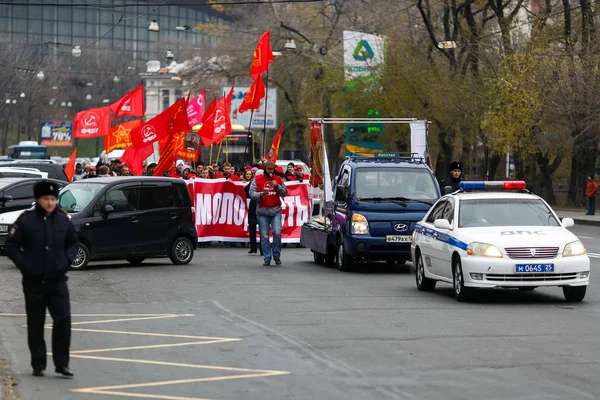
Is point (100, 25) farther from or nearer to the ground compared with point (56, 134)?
farther from the ground

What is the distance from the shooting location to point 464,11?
50.2 metres

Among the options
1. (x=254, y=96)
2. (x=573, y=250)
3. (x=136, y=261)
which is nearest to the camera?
(x=573, y=250)

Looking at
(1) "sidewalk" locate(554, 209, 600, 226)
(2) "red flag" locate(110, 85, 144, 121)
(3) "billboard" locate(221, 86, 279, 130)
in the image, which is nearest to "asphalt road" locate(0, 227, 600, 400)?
(2) "red flag" locate(110, 85, 144, 121)

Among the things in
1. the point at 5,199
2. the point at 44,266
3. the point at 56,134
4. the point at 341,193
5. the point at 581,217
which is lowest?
the point at 581,217

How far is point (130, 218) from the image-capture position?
67.8ft

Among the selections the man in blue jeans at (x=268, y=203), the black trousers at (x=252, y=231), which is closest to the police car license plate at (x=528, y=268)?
the man in blue jeans at (x=268, y=203)

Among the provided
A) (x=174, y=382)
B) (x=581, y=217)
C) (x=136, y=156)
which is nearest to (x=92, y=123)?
(x=136, y=156)

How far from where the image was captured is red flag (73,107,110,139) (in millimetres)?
35469

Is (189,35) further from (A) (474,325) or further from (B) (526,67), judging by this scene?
(A) (474,325)

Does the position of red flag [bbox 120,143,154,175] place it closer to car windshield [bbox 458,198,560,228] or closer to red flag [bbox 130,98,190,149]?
red flag [bbox 130,98,190,149]

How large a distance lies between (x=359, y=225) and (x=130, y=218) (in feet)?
13.4

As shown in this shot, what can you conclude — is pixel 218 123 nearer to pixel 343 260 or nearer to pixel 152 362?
pixel 343 260

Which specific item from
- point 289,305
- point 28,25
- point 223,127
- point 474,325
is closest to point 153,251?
point 289,305

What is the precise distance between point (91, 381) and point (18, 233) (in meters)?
1.26
